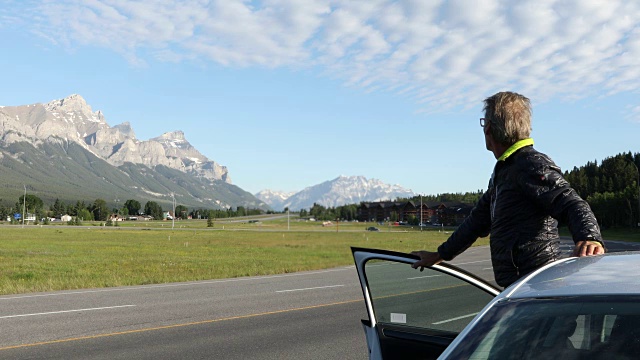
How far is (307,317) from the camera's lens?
10617mm

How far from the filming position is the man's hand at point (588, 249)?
3.03 m

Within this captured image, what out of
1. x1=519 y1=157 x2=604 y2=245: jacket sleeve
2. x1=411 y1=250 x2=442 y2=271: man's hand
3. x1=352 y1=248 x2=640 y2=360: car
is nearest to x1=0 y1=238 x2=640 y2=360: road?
x1=411 y1=250 x2=442 y2=271: man's hand

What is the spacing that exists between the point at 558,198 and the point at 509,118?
0.59m

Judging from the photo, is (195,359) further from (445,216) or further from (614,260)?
(445,216)

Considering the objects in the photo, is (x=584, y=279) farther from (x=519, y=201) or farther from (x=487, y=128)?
(x=487, y=128)

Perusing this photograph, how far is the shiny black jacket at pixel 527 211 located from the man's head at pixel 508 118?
0.11 m

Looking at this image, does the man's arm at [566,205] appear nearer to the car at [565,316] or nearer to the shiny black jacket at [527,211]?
the shiny black jacket at [527,211]

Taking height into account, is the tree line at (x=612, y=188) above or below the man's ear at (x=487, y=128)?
above

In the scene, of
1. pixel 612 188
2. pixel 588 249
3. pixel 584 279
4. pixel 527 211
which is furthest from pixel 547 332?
pixel 612 188

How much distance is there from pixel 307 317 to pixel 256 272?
11.5 m

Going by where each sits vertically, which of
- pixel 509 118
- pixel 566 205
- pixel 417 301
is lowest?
pixel 417 301

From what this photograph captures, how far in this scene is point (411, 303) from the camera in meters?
3.88

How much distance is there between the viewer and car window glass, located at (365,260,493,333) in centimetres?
368

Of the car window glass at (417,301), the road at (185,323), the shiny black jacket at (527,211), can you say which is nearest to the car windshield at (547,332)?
the shiny black jacket at (527,211)
